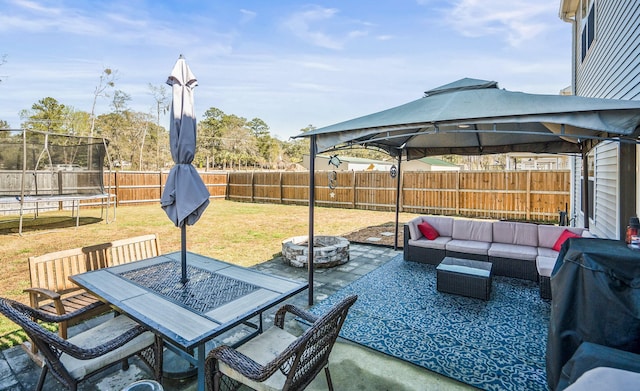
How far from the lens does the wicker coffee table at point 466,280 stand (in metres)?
3.99

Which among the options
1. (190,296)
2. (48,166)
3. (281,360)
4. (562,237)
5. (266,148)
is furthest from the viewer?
(266,148)

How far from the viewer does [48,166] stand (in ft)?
30.5

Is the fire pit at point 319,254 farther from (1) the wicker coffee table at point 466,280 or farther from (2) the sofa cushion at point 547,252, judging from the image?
(2) the sofa cushion at point 547,252

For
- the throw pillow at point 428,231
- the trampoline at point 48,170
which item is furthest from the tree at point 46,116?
the throw pillow at point 428,231

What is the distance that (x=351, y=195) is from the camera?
14219 millimetres

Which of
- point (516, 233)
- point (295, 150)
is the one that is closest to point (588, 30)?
point (516, 233)

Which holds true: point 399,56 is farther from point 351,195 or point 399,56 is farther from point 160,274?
point 160,274

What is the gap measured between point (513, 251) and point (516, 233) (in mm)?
591

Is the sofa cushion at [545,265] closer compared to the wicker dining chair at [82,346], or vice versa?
the wicker dining chair at [82,346]

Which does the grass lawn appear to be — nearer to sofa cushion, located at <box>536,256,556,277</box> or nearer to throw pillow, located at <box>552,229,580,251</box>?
sofa cushion, located at <box>536,256,556,277</box>

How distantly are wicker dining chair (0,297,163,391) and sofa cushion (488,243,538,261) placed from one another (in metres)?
4.81

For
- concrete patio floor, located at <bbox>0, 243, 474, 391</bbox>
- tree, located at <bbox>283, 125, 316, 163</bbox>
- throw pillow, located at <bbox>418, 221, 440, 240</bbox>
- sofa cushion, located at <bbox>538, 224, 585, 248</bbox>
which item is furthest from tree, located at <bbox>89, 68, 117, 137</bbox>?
tree, located at <bbox>283, 125, 316, 163</bbox>

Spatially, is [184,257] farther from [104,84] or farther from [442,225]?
[104,84]

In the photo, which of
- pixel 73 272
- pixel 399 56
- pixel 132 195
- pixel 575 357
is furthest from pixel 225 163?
pixel 575 357
